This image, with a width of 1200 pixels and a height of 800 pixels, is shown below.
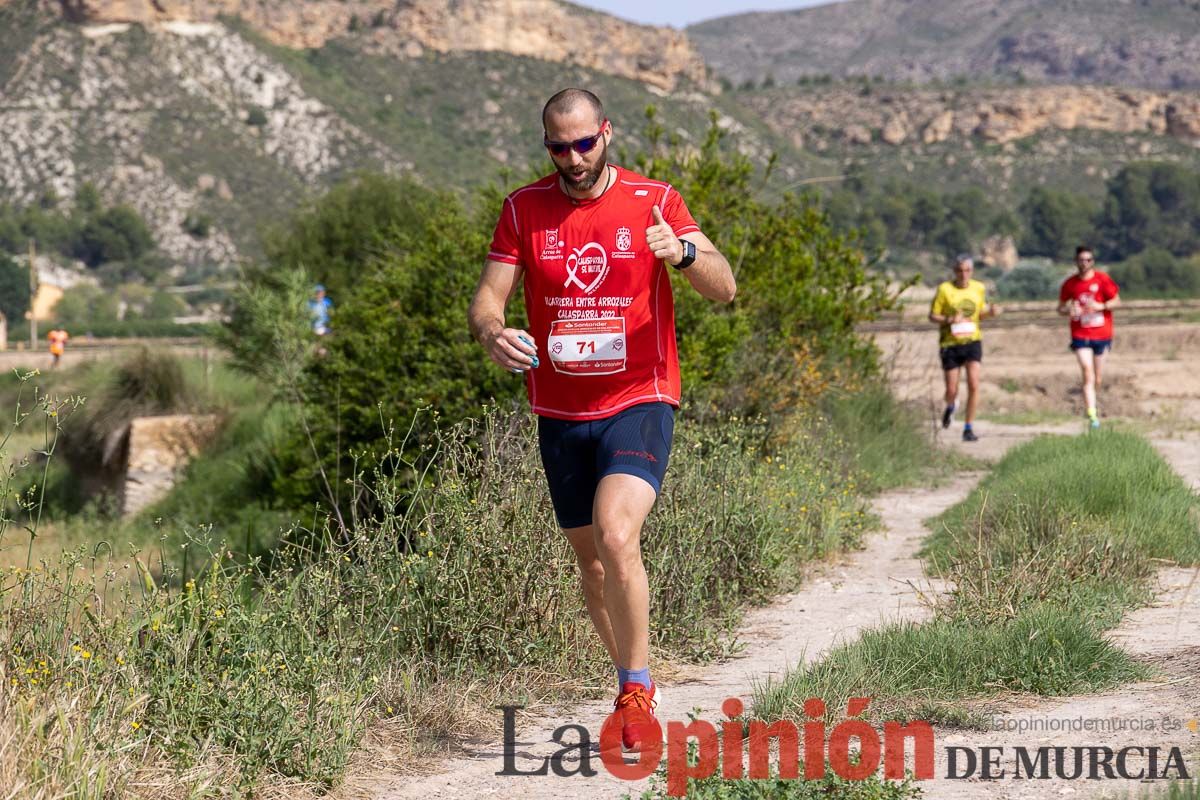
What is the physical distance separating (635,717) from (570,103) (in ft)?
6.11

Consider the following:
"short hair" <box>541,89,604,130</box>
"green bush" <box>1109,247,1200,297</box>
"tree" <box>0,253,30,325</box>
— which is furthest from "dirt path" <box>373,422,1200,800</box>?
"tree" <box>0,253,30,325</box>

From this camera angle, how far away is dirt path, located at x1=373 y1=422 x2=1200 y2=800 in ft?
13.8

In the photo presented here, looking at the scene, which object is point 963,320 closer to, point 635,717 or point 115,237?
point 635,717

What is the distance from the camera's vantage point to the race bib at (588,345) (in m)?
4.39

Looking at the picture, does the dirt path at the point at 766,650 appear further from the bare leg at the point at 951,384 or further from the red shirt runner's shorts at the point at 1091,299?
the bare leg at the point at 951,384

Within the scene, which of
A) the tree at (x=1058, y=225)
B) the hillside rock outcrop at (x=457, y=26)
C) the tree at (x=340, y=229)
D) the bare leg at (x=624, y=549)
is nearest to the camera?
the bare leg at (x=624, y=549)

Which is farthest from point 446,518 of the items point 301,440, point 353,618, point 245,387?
point 245,387

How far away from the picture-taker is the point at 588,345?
173 inches

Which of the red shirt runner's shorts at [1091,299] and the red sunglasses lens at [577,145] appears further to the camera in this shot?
the red shirt runner's shorts at [1091,299]

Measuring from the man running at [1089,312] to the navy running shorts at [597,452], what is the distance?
29.6 ft

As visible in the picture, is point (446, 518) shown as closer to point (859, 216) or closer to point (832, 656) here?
point (832, 656)

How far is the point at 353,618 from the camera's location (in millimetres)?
5391

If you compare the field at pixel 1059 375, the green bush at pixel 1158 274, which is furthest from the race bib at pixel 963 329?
the green bush at pixel 1158 274

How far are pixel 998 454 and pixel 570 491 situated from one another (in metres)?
8.64
